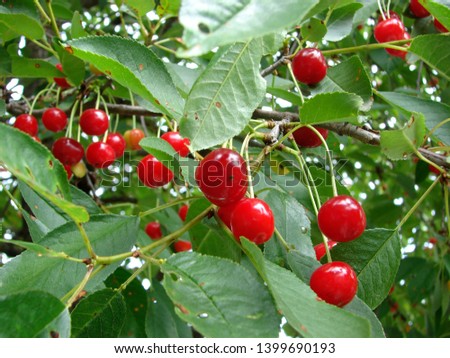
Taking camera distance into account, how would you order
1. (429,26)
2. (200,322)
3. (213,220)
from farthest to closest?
(429,26), (213,220), (200,322)

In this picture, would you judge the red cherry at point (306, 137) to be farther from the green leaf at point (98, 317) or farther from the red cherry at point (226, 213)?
the green leaf at point (98, 317)

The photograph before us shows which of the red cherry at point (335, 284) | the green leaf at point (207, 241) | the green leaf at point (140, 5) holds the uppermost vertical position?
the green leaf at point (140, 5)

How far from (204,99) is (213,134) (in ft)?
0.21

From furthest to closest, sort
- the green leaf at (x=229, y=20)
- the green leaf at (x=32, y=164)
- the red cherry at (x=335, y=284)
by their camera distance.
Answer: the red cherry at (x=335, y=284), the green leaf at (x=32, y=164), the green leaf at (x=229, y=20)

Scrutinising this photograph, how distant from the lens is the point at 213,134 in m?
0.86

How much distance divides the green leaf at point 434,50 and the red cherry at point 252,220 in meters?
0.64

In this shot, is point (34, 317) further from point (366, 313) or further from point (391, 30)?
point (391, 30)

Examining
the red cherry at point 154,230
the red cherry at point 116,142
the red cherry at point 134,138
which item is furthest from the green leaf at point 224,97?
the red cherry at point 154,230

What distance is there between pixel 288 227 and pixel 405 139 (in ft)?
0.97

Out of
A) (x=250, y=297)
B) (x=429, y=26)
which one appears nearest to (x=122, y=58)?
(x=250, y=297)

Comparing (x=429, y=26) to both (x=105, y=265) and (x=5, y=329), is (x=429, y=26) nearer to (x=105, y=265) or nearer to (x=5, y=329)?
(x=105, y=265)

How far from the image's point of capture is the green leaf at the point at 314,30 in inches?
53.0

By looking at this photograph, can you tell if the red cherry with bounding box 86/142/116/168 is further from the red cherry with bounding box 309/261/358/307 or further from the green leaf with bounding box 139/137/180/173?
the red cherry with bounding box 309/261/358/307

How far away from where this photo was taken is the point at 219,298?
78cm
